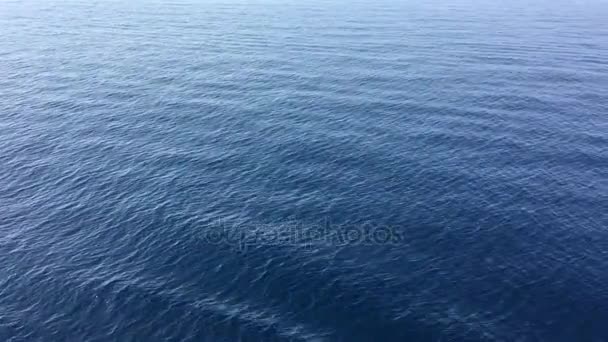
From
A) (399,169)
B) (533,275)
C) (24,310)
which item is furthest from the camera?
(399,169)

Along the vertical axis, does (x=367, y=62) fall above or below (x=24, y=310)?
above

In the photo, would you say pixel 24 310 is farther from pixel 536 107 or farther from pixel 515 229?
pixel 536 107

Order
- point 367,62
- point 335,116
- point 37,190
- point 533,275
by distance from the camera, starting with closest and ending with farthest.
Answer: point 533,275 < point 37,190 < point 335,116 < point 367,62

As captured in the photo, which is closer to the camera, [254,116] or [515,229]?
[515,229]

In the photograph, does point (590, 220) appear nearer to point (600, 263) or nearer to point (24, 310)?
point (600, 263)

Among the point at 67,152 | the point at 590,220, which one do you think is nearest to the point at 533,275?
the point at 590,220

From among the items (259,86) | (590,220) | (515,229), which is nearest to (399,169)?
(515,229)
